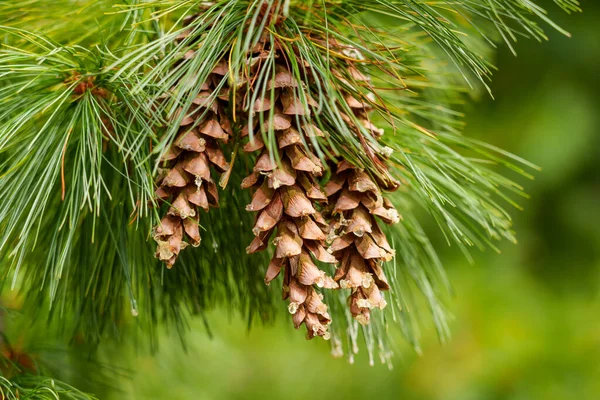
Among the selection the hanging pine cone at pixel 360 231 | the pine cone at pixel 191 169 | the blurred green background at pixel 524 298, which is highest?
the pine cone at pixel 191 169

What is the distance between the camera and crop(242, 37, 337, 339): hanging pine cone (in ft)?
1.59

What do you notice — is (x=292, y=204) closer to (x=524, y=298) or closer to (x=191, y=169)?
(x=191, y=169)

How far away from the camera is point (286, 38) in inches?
19.5

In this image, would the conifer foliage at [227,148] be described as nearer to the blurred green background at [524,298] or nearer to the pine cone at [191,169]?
the pine cone at [191,169]

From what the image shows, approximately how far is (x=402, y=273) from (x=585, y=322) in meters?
1.13

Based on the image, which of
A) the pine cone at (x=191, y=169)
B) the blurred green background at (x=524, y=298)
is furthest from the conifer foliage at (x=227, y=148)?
the blurred green background at (x=524, y=298)

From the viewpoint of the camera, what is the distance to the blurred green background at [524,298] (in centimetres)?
163

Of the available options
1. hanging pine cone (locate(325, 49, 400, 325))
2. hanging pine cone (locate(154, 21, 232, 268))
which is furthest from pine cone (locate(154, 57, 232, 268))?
hanging pine cone (locate(325, 49, 400, 325))

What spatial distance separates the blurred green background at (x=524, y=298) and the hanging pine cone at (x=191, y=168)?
96cm

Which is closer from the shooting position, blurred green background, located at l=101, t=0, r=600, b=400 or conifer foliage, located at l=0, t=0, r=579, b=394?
conifer foliage, located at l=0, t=0, r=579, b=394

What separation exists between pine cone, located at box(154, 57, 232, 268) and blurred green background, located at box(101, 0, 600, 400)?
96cm

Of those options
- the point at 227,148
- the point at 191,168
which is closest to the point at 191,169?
the point at 191,168

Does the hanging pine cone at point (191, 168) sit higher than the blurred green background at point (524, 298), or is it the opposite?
the hanging pine cone at point (191, 168)

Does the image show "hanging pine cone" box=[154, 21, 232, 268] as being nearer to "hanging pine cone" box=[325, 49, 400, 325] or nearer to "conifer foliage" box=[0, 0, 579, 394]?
"conifer foliage" box=[0, 0, 579, 394]
